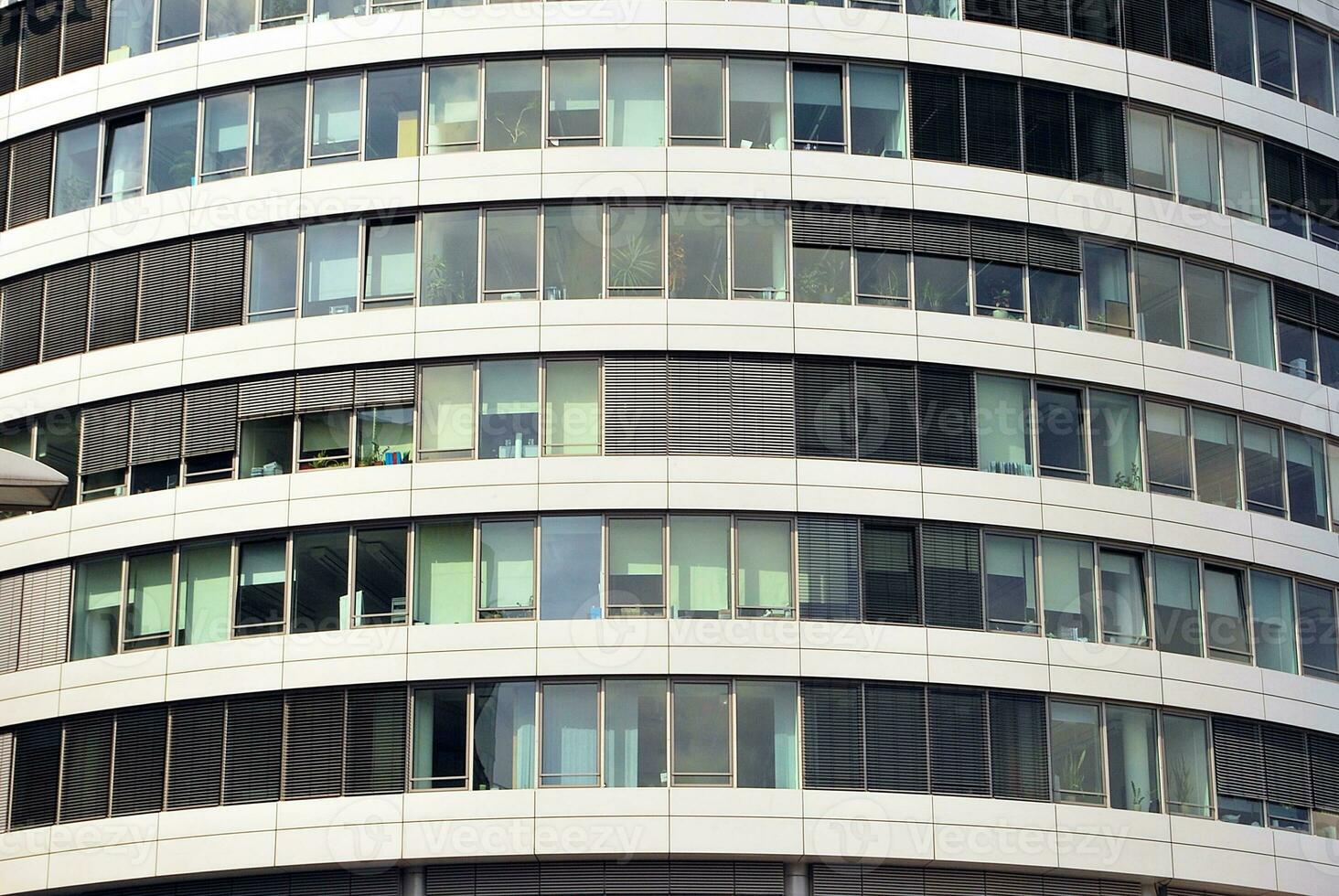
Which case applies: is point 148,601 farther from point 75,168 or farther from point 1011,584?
point 1011,584

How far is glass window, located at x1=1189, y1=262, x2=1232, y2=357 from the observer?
1495 inches

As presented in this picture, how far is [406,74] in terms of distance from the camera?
36594 millimetres

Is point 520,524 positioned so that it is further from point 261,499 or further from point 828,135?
point 828,135

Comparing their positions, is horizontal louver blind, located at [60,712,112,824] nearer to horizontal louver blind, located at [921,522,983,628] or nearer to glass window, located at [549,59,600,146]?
glass window, located at [549,59,600,146]

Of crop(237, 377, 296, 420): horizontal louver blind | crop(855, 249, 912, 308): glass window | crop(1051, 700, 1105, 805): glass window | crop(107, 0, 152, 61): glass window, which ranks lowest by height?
crop(1051, 700, 1105, 805): glass window

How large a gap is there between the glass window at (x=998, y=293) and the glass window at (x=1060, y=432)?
160cm

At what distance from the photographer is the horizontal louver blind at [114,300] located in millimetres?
37094

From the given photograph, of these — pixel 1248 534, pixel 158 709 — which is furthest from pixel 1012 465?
pixel 158 709

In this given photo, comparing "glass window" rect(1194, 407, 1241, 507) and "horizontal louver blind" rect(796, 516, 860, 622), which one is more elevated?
"glass window" rect(1194, 407, 1241, 507)

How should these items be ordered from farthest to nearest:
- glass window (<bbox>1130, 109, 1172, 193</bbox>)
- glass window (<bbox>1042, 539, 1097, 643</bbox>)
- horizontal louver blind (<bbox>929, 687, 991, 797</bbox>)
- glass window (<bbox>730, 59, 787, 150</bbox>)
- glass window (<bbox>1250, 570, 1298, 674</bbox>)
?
glass window (<bbox>1130, 109, 1172, 193</bbox>) < glass window (<bbox>1250, 570, 1298, 674</bbox>) < glass window (<bbox>730, 59, 787, 150</bbox>) < glass window (<bbox>1042, 539, 1097, 643</bbox>) < horizontal louver blind (<bbox>929, 687, 991, 797</bbox>)

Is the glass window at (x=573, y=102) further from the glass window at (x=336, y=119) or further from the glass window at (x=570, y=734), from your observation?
the glass window at (x=570, y=734)

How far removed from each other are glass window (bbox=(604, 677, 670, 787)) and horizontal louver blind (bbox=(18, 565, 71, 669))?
10.8 m

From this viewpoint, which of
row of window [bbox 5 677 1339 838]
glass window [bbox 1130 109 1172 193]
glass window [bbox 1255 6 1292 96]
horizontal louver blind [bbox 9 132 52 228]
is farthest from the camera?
glass window [bbox 1255 6 1292 96]

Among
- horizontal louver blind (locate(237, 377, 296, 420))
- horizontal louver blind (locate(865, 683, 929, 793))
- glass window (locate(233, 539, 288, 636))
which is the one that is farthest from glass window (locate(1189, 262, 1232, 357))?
glass window (locate(233, 539, 288, 636))
